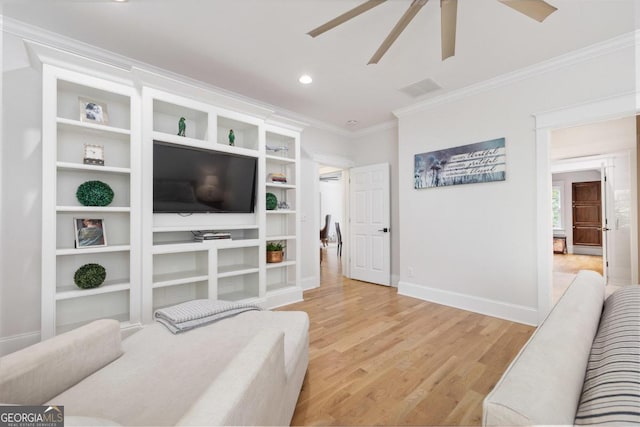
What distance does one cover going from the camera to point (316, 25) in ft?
7.53

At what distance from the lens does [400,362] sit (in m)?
2.19

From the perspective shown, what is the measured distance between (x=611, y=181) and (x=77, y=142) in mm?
7578

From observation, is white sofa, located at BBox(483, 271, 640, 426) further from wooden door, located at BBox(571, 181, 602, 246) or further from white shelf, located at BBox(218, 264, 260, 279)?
wooden door, located at BBox(571, 181, 602, 246)

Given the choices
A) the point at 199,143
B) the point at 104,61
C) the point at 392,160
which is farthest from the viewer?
the point at 392,160

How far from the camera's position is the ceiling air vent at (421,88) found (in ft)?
10.8

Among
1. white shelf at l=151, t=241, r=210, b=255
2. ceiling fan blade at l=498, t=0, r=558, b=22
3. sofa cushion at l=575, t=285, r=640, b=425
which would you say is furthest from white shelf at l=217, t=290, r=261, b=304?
ceiling fan blade at l=498, t=0, r=558, b=22

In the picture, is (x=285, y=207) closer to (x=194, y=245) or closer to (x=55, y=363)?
(x=194, y=245)

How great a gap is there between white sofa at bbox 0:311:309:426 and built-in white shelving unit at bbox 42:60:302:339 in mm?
1215

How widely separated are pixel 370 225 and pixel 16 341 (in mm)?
4397

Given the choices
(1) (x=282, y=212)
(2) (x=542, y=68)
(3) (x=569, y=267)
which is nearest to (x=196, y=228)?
(1) (x=282, y=212)

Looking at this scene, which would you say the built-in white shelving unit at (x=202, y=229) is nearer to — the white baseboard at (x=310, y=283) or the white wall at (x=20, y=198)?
the white baseboard at (x=310, y=283)

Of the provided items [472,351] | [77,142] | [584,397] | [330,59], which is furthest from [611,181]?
[77,142]

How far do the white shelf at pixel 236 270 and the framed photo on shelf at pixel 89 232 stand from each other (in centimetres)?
114

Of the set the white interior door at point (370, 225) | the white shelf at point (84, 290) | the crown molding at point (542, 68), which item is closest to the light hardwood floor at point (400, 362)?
the white interior door at point (370, 225)
